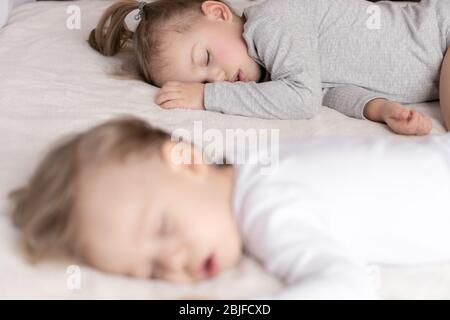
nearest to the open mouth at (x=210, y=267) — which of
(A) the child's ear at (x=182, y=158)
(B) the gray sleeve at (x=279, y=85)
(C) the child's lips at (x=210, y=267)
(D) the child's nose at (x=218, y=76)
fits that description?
(C) the child's lips at (x=210, y=267)

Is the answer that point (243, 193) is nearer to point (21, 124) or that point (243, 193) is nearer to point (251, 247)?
point (251, 247)

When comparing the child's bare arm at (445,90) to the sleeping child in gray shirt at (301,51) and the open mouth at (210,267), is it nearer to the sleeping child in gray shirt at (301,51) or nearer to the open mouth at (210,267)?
the sleeping child in gray shirt at (301,51)

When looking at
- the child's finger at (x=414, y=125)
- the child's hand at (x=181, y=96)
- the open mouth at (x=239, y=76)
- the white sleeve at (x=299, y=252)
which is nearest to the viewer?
the white sleeve at (x=299, y=252)

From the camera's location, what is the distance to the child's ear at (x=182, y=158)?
3.11ft

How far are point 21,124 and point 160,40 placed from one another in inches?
15.1

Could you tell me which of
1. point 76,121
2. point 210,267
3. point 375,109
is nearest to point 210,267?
point 210,267

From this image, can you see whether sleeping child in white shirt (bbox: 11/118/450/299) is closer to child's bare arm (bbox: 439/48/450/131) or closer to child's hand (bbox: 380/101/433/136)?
child's hand (bbox: 380/101/433/136)

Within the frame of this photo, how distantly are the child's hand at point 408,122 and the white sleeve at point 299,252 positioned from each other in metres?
0.46

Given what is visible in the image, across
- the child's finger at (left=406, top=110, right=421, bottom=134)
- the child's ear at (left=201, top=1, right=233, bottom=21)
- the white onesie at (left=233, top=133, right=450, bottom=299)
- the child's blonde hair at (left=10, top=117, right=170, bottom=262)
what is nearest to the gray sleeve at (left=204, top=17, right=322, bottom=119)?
the child's ear at (left=201, top=1, right=233, bottom=21)

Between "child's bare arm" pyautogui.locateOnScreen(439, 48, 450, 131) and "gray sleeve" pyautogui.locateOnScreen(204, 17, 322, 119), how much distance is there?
26 centimetres

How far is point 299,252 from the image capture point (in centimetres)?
90

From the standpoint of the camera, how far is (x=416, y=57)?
1.55m

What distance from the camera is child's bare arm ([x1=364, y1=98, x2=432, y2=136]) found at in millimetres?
1344
